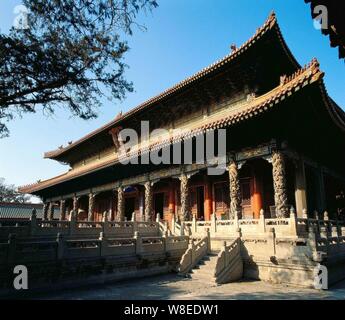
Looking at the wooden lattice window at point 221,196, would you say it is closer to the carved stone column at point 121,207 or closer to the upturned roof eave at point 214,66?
the upturned roof eave at point 214,66

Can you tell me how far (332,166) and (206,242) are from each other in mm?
8402

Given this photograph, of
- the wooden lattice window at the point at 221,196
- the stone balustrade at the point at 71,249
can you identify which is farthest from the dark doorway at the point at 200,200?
the stone balustrade at the point at 71,249

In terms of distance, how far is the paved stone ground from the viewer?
607 cm

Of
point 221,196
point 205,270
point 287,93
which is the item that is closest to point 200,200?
point 221,196

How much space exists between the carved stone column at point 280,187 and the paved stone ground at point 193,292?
7.56 ft

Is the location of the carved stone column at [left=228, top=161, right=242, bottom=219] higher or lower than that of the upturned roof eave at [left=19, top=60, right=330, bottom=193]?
lower

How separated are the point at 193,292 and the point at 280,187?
171 inches

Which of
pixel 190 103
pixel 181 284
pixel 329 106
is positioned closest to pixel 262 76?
pixel 329 106

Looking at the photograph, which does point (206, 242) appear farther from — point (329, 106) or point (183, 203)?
point (329, 106)

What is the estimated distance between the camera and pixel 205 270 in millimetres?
8172

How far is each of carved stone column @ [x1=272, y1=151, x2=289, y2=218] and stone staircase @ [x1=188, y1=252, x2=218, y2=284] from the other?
2427mm

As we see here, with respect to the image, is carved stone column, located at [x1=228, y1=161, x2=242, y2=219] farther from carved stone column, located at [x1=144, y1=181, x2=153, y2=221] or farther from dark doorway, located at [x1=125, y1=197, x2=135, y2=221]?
dark doorway, located at [x1=125, y1=197, x2=135, y2=221]

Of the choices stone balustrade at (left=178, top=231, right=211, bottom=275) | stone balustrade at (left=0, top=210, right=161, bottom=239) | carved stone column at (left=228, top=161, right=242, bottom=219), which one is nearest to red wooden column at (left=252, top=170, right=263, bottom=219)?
carved stone column at (left=228, top=161, right=242, bottom=219)

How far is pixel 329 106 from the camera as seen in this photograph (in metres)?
9.26
